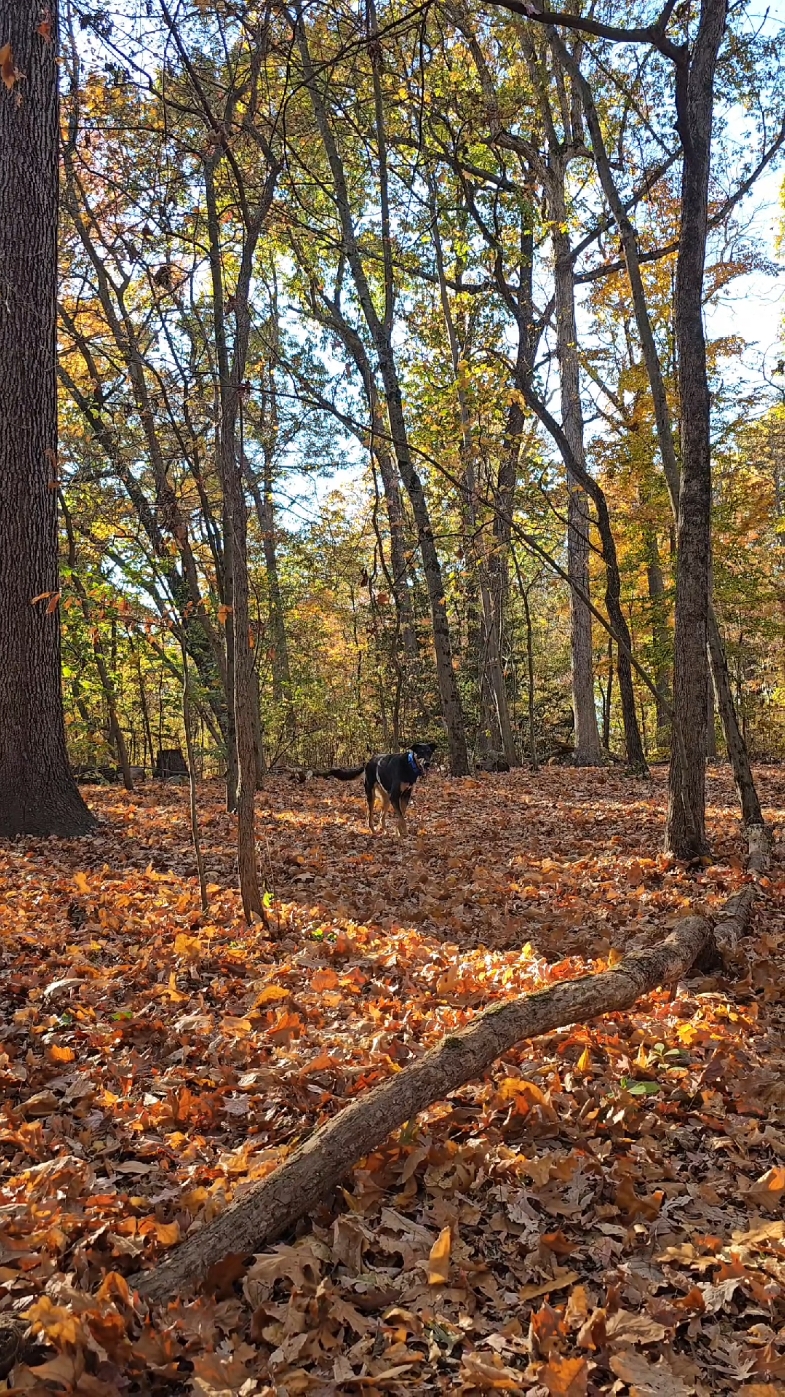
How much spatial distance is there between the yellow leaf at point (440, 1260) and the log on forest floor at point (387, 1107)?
15.9 inches

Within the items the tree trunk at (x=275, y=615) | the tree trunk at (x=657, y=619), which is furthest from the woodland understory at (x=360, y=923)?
the tree trunk at (x=275, y=615)

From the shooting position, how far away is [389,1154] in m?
3.22

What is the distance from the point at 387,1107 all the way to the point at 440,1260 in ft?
1.77

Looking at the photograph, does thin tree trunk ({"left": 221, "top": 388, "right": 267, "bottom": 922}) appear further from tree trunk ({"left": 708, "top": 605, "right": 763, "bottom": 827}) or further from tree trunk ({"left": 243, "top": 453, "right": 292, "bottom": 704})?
tree trunk ({"left": 243, "top": 453, "right": 292, "bottom": 704})

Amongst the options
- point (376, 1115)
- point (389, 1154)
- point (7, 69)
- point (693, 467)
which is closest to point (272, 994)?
point (389, 1154)

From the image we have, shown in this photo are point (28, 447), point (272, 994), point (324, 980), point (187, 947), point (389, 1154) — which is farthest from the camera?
point (28, 447)

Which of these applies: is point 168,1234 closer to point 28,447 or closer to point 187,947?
point 187,947

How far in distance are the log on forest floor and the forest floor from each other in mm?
98

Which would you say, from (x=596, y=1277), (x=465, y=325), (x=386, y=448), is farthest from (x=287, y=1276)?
(x=465, y=325)

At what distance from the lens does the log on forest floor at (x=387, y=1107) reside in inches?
102

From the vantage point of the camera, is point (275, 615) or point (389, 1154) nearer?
point (389, 1154)

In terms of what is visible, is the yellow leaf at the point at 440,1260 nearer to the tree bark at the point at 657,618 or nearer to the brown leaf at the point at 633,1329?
the brown leaf at the point at 633,1329

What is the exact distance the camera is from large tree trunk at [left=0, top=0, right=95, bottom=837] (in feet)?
26.9

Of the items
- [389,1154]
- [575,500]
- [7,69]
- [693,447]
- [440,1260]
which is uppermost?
[575,500]
